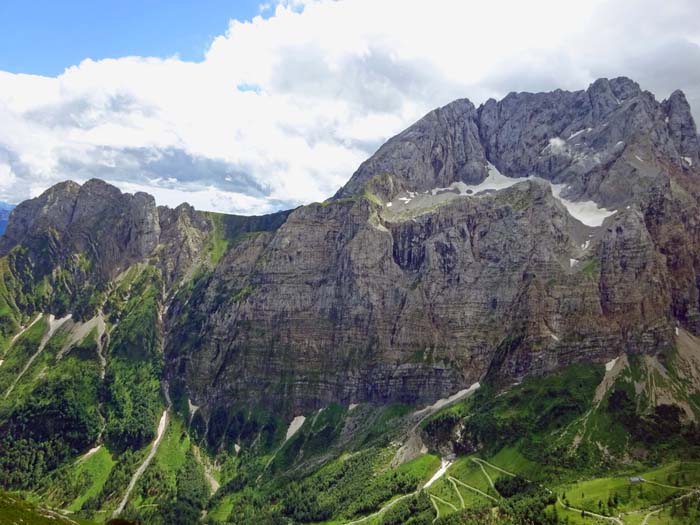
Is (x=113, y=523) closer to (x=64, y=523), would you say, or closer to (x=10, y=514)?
(x=64, y=523)

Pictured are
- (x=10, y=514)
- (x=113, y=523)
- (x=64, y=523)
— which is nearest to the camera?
(x=10, y=514)

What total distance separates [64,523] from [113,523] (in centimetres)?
2215

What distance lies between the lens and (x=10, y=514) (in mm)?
151375

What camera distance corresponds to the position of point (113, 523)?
183m

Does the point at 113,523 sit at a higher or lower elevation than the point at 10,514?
lower

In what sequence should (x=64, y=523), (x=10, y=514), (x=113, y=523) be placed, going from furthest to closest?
1. (x=113, y=523)
2. (x=64, y=523)
3. (x=10, y=514)

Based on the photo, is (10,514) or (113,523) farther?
(113,523)

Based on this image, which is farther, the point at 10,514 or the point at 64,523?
the point at 64,523

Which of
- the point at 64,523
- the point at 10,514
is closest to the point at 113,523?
the point at 64,523

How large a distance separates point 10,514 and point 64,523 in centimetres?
1588

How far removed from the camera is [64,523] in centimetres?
16338
